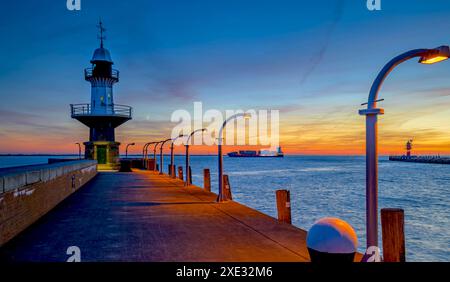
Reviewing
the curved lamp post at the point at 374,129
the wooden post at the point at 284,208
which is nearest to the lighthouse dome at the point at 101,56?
the wooden post at the point at 284,208

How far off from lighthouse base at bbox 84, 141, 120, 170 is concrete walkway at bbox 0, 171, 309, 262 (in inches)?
1277

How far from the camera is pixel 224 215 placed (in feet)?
38.7

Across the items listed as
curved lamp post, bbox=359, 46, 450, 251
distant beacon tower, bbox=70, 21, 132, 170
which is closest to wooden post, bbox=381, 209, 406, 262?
curved lamp post, bbox=359, 46, 450, 251

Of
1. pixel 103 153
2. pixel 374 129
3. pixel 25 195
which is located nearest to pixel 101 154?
pixel 103 153

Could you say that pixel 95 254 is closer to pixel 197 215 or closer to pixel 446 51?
pixel 197 215

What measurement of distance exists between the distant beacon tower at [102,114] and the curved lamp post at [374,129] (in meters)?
41.1

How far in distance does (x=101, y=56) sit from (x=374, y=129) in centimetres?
4438

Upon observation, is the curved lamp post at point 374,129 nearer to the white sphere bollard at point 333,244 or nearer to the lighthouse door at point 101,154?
the white sphere bollard at point 333,244

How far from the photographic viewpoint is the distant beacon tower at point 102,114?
4453 centimetres

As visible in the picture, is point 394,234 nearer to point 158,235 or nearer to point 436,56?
point 436,56

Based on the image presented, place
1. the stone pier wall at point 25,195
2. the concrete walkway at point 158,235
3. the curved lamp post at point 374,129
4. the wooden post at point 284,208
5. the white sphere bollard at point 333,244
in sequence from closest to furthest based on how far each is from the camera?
1. the white sphere bollard at point 333,244
2. the curved lamp post at point 374,129
3. the concrete walkway at point 158,235
4. the stone pier wall at point 25,195
5. the wooden post at point 284,208

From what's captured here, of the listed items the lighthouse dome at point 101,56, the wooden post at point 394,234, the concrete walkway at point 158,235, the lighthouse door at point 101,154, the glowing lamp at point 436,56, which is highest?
the lighthouse dome at point 101,56

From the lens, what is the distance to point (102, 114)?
43.8 metres

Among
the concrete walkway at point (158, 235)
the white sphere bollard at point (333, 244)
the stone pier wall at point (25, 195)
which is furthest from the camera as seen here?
the stone pier wall at point (25, 195)
